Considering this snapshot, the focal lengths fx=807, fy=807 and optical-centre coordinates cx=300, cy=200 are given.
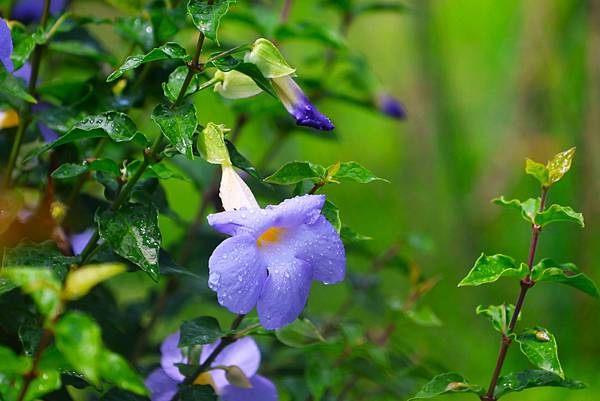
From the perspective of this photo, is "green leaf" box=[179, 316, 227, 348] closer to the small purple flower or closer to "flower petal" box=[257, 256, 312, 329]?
"flower petal" box=[257, 256, 312, 329]

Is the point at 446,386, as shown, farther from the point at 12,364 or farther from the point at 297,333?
the point at 12,364

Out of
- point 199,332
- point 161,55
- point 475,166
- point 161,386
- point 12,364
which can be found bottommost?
point 475,166

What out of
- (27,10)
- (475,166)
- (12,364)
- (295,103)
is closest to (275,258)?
(295,103)

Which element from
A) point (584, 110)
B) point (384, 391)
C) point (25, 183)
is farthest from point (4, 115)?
point (584, 110)

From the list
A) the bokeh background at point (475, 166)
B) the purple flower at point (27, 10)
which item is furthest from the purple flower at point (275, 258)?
the bokeh background at point (475, 166)

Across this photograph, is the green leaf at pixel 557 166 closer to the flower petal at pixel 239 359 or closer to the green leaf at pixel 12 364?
the flower petal at pixel 239 359

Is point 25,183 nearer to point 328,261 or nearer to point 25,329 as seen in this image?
point 25,329
